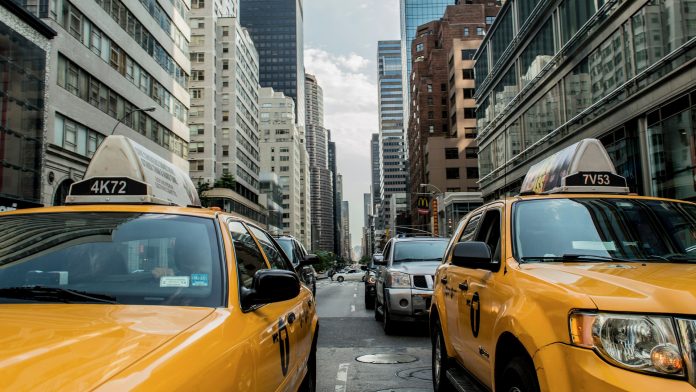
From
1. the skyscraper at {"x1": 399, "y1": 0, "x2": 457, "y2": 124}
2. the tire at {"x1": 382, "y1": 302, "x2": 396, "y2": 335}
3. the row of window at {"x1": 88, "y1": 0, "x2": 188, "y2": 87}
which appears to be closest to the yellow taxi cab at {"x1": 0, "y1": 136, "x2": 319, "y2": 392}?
the tire at {"x1": 382, "y1": 302, "x2": 396, "y2": 335}

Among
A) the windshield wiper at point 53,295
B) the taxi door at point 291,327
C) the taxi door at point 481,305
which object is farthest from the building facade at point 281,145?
the windshield wiper at point 53,295

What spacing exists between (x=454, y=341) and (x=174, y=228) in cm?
289

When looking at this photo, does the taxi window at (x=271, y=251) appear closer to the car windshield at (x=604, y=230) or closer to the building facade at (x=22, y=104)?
the car windshield at (x=604, y=230)

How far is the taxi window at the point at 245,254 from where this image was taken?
3524mm

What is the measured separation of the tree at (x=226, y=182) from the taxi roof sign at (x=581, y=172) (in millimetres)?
69272

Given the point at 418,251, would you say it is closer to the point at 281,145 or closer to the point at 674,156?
the point at 674,156

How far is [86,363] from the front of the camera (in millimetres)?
1891

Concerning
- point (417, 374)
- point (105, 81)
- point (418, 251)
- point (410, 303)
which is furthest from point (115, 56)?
point (417, 374)

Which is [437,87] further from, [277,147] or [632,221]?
[632,221]

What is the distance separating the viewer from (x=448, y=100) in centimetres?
10469

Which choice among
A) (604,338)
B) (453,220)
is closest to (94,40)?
(604,338)

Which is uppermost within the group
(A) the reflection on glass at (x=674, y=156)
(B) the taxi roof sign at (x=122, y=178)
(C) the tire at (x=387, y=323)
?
(A) the reflection on glass at (x=674, y=156)

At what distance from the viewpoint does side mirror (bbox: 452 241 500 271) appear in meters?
4.08

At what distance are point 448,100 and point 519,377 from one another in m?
104
